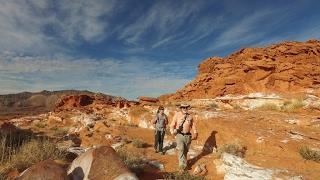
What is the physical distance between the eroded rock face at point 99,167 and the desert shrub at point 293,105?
43.6 ft

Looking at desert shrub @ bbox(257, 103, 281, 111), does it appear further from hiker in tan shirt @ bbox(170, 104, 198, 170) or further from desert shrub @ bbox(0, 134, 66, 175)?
desert shrub @ bbox(0, 134, 66, 175)

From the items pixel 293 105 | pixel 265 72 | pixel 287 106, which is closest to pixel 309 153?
pixel 293 105

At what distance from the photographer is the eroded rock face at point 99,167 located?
694 centimetres

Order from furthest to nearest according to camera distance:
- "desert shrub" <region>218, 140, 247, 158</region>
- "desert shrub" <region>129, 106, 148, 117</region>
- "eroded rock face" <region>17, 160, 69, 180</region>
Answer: "desert shrub" <region>129, 106, 148, 117</region> → "desert shrub" <region>218, 140, 247, 158</region> → "eroded rock face" <region>17, 160, 69, 180</region>

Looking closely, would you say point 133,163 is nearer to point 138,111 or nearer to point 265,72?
point 138,111

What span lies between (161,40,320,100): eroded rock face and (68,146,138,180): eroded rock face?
18.1 m

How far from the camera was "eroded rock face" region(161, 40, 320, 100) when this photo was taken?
2361cm

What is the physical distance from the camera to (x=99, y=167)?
7055 mm

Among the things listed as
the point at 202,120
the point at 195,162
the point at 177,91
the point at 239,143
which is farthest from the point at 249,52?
the point at 195,162

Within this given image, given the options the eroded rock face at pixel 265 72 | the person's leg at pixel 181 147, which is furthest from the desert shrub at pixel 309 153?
the eroded rock face at pixel 265 72

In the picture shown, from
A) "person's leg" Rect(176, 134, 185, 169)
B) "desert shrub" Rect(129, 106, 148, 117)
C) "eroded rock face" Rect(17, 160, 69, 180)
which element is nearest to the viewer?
"eroded rock face" Rect(17, 160, 69, 180)

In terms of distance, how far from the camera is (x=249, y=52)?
2736cm

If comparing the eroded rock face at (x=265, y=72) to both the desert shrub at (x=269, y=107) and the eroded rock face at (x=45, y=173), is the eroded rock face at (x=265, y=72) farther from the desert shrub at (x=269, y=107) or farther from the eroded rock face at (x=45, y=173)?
the eroded rock face at (x=45, y=173)

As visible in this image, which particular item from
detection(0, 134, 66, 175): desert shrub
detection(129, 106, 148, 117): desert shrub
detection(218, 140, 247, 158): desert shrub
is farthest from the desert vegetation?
detection(0, 134, 66, 175): desert shrub
